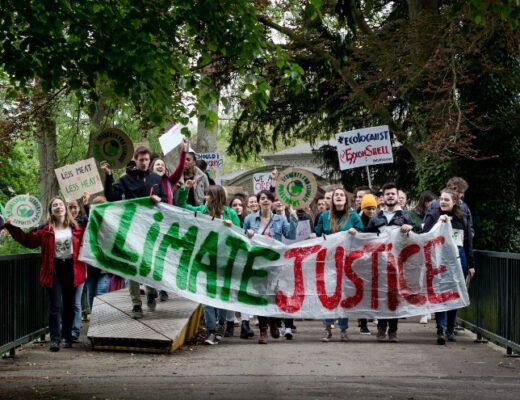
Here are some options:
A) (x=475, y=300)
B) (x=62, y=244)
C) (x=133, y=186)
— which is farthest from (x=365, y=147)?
(x=62, y=244)

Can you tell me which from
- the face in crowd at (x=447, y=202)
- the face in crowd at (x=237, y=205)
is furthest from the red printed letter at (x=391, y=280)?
the face in crowd at (x=237, y=205)

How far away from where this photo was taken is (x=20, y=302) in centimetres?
1328

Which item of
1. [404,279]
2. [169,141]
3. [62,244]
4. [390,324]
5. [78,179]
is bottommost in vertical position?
[390,324]

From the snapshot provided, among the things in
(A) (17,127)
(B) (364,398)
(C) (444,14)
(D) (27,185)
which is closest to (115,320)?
(B) (364,398)

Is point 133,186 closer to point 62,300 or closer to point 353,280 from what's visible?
point 62,300

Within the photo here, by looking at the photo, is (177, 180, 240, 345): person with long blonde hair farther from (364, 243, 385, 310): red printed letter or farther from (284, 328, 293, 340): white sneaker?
(364, 243, 385, 310): red printed letter

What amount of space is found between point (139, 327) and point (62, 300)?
4.28ft

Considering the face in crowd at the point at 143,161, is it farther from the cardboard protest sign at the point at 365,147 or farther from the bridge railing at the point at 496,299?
the cardboard protest sign at the point at 365,147

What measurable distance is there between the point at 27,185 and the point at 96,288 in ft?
140

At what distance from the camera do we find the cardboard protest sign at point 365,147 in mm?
20625

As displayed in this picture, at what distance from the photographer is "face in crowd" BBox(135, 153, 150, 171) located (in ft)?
45.0

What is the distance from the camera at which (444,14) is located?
20.2 m

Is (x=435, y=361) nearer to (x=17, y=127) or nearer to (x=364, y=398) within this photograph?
(x=364, y=398)

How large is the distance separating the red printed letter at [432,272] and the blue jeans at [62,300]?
4.62 meters
